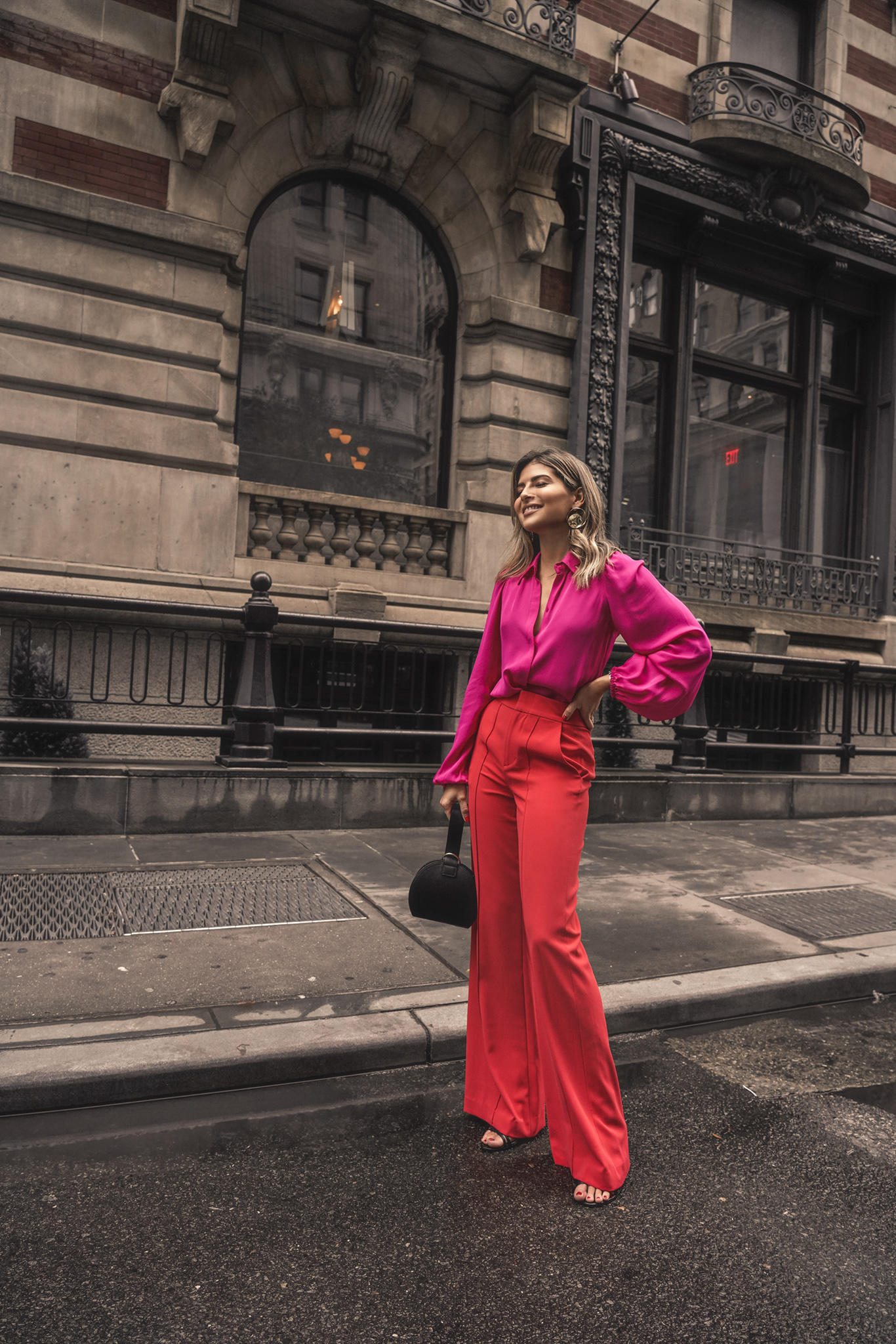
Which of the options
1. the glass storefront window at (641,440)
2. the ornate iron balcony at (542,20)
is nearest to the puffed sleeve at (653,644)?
the ornate iron balcony at (542,20)

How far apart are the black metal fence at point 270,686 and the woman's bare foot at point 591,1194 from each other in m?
4.78

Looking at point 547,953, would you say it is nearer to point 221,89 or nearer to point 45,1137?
point 45,1137

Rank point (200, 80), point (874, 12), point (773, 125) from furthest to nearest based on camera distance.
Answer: point (874, 12) < point (773, 125) < point (200, 80)

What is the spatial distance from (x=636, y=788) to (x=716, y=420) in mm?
7069

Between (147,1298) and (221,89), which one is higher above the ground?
(221,89)

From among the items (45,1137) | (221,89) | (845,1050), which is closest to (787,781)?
(845,1050)

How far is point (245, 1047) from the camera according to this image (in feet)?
10.8

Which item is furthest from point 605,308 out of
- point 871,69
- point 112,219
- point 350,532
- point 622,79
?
point 871,69

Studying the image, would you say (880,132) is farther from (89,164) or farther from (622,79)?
(89,164)

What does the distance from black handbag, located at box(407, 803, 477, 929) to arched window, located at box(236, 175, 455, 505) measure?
7740 mm

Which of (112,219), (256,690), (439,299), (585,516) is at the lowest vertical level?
(256,690)

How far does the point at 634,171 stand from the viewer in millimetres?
11469

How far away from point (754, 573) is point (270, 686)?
25.3ft

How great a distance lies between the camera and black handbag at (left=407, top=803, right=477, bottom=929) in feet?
9.53
